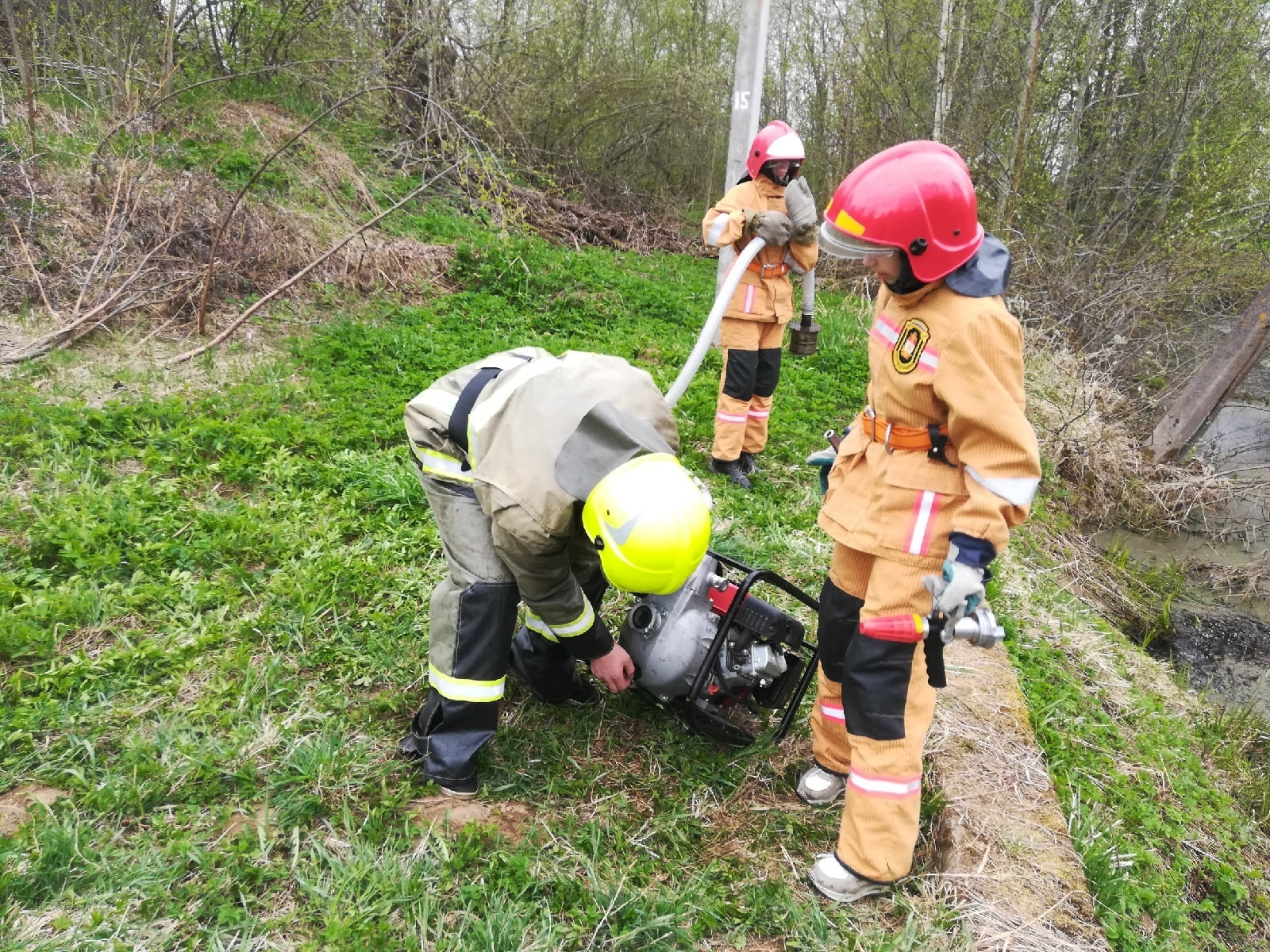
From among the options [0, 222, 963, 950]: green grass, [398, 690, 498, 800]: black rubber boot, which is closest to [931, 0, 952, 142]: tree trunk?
[0, 222, 963, 950]: green grass

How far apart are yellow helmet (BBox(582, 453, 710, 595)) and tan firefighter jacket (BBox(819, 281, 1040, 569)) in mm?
592

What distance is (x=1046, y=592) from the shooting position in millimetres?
4879

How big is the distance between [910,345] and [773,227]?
284cm

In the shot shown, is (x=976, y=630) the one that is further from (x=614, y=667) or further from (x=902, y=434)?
(x=614, y=667)

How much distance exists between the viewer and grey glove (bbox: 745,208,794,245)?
4855mm

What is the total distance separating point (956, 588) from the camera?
81.4 inches

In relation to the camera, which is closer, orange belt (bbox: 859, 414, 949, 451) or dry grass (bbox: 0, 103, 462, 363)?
orange belt (bbox: 859, 414, 949, 451)

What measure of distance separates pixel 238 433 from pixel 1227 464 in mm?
8679

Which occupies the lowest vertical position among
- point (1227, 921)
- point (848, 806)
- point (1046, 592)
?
point (1227, 921)

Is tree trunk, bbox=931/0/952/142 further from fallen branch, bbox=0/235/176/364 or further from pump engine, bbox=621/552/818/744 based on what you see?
pump engine, bbox=621/552/818/744

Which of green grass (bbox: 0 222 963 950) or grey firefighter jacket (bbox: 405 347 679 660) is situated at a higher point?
grey firefighter jacket (bbox: 405 347 679 660)

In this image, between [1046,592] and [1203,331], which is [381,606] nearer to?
[1046,592]

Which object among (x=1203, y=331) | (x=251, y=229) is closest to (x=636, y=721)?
(x=251, y=229)

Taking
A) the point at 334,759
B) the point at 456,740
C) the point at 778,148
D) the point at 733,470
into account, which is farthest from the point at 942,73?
the point at 334,759
